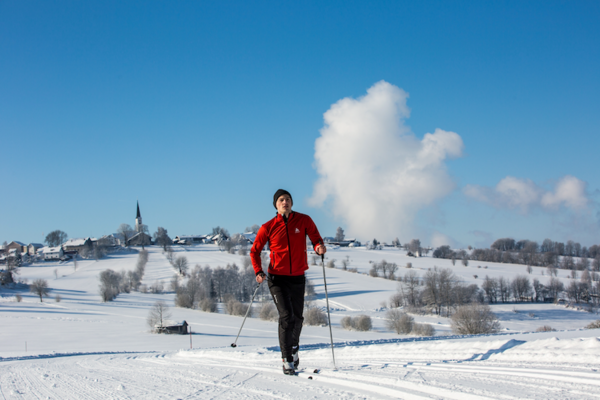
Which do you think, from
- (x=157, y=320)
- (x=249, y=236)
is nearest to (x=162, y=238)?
(x=249, y=236)

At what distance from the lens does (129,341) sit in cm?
3606

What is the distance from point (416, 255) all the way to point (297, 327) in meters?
143

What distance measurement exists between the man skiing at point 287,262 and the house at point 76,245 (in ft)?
517

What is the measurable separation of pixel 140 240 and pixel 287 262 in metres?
167

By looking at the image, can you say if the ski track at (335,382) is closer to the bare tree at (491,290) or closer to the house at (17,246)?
the bare tree at (491,290)

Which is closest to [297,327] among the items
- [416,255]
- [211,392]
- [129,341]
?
[211,392]

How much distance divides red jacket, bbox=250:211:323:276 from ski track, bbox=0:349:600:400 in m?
1.22

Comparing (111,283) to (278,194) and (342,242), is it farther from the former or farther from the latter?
(342,242)

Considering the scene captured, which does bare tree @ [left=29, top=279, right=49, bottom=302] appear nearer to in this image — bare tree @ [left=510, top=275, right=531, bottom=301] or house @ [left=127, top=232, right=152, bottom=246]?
bare tree @ [left=510, top=275, right=531, bottom=301]

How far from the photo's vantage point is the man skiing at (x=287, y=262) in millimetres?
5164

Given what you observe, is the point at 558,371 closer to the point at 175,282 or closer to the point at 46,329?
the point at 46,329

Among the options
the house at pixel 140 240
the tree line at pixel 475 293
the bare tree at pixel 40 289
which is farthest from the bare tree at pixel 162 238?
the tree line at pixel 475 293

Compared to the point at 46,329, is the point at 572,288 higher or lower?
lower

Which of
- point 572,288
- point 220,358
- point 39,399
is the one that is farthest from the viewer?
point 572,288
